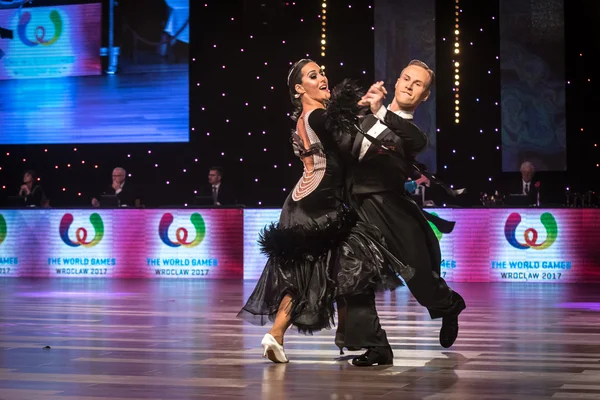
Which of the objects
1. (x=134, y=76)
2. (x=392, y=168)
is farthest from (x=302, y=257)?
(x=134, y=76)

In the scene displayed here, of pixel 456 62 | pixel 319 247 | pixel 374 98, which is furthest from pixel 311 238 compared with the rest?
pixel 456 62

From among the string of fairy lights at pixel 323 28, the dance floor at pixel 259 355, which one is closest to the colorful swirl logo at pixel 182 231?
the dance floor at pixel 259 355

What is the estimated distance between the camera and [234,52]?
16.6 m

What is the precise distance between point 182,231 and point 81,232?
4.65ft

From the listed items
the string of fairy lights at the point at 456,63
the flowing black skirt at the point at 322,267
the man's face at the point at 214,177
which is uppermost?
the string of fairy lights at the point at 456,63

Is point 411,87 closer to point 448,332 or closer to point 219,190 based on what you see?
point 448,332

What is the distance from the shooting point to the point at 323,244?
5.13 m

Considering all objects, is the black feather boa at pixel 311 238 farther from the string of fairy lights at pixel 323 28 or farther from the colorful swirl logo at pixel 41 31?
the colorful swirl logo at pixel 41 31

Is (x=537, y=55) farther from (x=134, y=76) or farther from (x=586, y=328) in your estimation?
(x=586, y=328)

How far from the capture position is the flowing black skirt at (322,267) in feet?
16.6

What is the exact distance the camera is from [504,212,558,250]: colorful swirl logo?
1216cm

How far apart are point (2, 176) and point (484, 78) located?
8.57 metres

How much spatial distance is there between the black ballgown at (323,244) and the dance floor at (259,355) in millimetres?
308

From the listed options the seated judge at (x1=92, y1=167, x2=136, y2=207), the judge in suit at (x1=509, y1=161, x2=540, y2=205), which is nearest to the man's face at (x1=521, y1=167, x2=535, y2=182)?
the judge in suit at (x1=509, y1=161, x2=540, y2=205)
